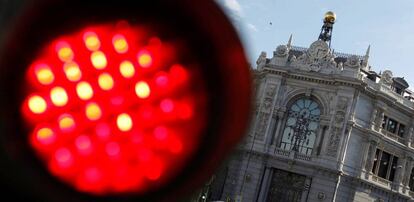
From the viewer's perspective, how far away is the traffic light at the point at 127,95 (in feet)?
3.34

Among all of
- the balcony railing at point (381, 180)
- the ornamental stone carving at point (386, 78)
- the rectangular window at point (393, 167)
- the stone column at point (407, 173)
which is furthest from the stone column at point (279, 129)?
the stone column at point (407, 173)

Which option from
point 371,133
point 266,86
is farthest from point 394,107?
point 266,86

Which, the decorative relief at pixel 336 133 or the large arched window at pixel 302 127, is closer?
the decorative relief at pixel 336 133

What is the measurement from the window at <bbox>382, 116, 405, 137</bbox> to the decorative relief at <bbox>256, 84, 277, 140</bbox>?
9034mm

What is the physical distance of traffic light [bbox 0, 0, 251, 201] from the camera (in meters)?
1.02

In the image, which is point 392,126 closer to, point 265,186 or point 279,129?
point 279,129

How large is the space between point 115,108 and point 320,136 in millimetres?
38460

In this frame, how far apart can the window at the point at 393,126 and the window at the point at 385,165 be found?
6.15ft

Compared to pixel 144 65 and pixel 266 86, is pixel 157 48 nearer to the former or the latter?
pixel 144 65

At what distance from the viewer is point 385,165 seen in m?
41.2

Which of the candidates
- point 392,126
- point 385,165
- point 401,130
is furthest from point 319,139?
point 401,130

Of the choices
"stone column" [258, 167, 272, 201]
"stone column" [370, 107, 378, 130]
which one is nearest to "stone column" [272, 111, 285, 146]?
"stone column" [258, 167, 272, 201]

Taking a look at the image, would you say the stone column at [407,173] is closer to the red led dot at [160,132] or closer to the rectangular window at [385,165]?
the rectangular window at [385,165]

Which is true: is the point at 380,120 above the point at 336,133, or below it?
above
